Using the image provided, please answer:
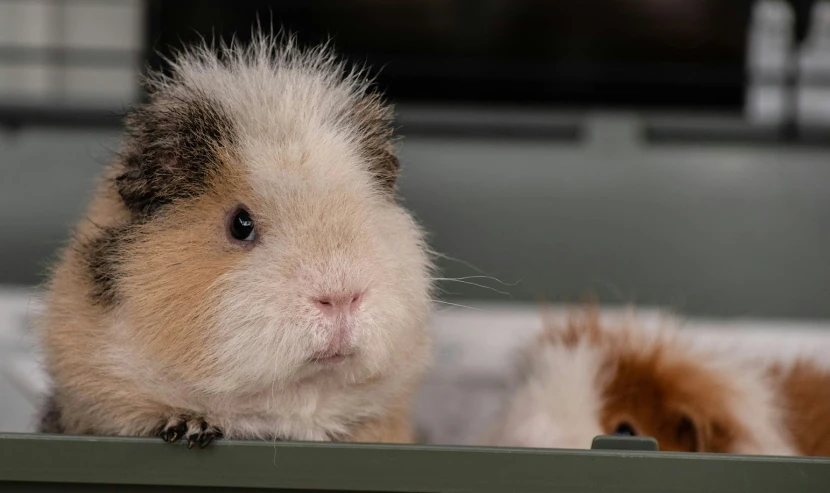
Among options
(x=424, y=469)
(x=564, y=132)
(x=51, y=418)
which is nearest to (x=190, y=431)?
(x=424, y=469)

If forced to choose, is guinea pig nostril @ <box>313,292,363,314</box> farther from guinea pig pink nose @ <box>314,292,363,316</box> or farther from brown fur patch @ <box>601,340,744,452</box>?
brown fur patch @ <box>601,340,744,452</box>

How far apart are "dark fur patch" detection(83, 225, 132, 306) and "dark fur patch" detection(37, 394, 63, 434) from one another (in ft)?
0.87

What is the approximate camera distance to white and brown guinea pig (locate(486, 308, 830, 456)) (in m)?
1.52

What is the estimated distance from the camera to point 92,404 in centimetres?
110

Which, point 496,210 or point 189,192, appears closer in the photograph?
point 189,192

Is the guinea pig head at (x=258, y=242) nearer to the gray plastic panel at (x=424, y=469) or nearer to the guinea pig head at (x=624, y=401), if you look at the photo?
the gray plastic panel at (x=424, y=469)

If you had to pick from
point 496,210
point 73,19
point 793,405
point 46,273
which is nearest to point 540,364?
point 793,405

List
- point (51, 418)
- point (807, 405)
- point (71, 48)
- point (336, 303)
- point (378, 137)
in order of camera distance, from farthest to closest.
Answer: point (71, 48), point (807, 405), point (51, 418), point (378, 137), point (336, 303)

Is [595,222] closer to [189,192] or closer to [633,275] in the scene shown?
[633,275]

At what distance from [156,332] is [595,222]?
158cm

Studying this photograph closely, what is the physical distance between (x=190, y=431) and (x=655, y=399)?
91cm

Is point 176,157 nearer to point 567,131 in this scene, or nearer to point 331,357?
point 331,357

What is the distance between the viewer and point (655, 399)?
156 centimetres

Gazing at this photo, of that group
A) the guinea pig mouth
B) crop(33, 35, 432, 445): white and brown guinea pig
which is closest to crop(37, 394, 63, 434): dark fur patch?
crop(33, 35, 432, 445): white and brown guinea pig
